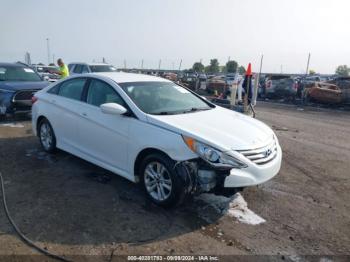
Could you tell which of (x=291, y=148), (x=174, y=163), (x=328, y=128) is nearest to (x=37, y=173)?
(x=174, y=163)

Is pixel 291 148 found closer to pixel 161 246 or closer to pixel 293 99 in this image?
pixel 161 246

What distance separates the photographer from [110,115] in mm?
4727

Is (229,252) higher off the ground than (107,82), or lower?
lower

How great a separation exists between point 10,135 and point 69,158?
104 inches

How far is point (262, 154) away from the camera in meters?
4.09

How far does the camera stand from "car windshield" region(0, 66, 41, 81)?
9.92 meters

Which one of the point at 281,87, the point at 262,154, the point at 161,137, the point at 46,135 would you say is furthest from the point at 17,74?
the point at 281,87

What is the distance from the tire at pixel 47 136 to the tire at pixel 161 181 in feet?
8.44

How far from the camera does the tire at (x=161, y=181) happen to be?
3891mm

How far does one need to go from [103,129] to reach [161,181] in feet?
4.19

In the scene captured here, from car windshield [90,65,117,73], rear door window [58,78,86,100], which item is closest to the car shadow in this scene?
rear door window [58,78,86,100]

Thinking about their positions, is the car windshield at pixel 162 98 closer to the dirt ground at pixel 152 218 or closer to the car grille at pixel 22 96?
the dirt ground at pixel 152 218

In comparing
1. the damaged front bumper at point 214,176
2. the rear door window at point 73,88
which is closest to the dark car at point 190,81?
the rear door window at point 73,88

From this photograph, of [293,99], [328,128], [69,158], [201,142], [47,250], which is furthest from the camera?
[293,99]
